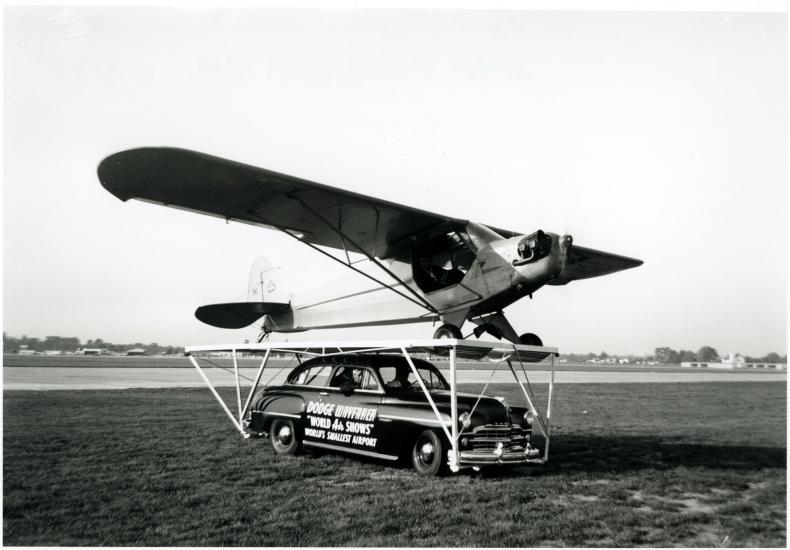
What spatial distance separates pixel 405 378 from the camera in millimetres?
8289

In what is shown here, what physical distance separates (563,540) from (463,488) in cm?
168

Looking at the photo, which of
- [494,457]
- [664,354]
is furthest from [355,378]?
[664,354]

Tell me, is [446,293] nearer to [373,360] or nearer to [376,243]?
[376,243]

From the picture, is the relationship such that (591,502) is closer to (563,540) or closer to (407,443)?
(563,540)

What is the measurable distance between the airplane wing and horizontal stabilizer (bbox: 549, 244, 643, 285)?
3.57 metres

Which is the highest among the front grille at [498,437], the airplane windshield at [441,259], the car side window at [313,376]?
the airplane windshield at [441,259]

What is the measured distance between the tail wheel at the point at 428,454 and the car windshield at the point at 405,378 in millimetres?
834

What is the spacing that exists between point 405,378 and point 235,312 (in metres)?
5.78

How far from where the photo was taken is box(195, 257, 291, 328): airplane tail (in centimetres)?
1229

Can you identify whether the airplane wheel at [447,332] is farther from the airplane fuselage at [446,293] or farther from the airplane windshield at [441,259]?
the airplane windshield at [441,259]

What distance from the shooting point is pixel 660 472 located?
7.89 m

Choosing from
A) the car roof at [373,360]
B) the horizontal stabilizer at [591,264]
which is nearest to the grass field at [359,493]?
the car roof at [373,360]

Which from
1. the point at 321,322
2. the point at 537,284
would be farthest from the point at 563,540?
the point at 321,322

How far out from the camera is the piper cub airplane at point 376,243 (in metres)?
8.17
